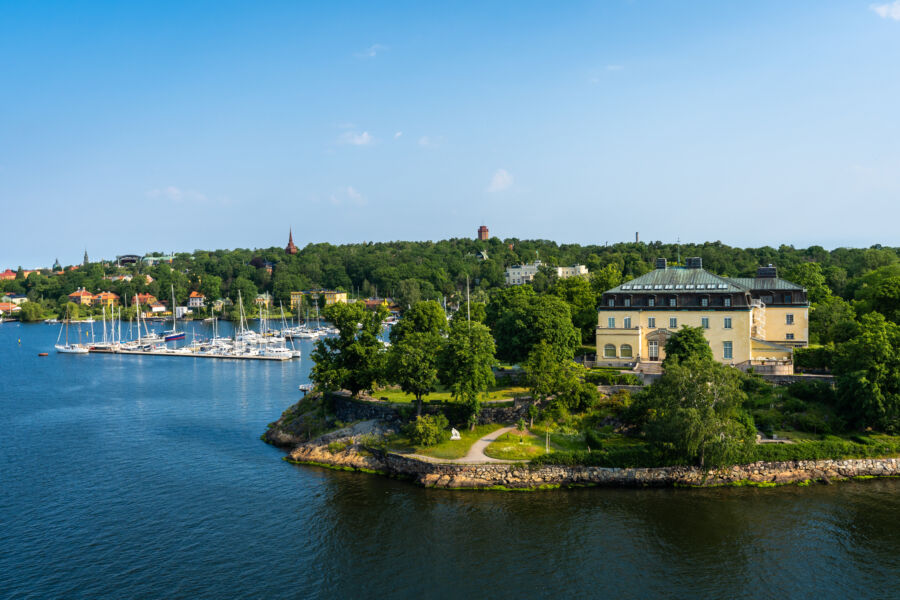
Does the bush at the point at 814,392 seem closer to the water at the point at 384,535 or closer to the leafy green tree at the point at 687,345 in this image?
the leafy green tree at the point at 687,345

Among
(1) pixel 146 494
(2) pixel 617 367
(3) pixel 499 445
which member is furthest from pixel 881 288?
(1) pixel 146 494

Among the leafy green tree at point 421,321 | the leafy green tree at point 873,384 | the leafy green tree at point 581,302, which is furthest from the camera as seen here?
the leafy green tree at point 581,302

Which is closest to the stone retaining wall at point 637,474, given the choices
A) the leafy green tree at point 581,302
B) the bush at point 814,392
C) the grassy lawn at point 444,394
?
the bush at point 814,392

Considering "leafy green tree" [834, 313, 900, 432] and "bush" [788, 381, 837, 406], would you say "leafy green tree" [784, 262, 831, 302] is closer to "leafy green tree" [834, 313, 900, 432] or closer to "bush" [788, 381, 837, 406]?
"bush" [788, 381, 837, 406]

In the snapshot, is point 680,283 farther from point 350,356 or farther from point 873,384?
point 350,356

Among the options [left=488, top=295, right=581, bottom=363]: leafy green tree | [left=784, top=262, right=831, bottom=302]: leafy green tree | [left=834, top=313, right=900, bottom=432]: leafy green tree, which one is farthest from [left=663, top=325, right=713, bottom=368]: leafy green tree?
[left=784, top=262, right=831, bottom=302]: leafy green tree

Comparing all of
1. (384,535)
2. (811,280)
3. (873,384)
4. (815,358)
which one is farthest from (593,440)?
(811,280)

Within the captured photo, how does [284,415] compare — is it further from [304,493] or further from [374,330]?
[304,493]
